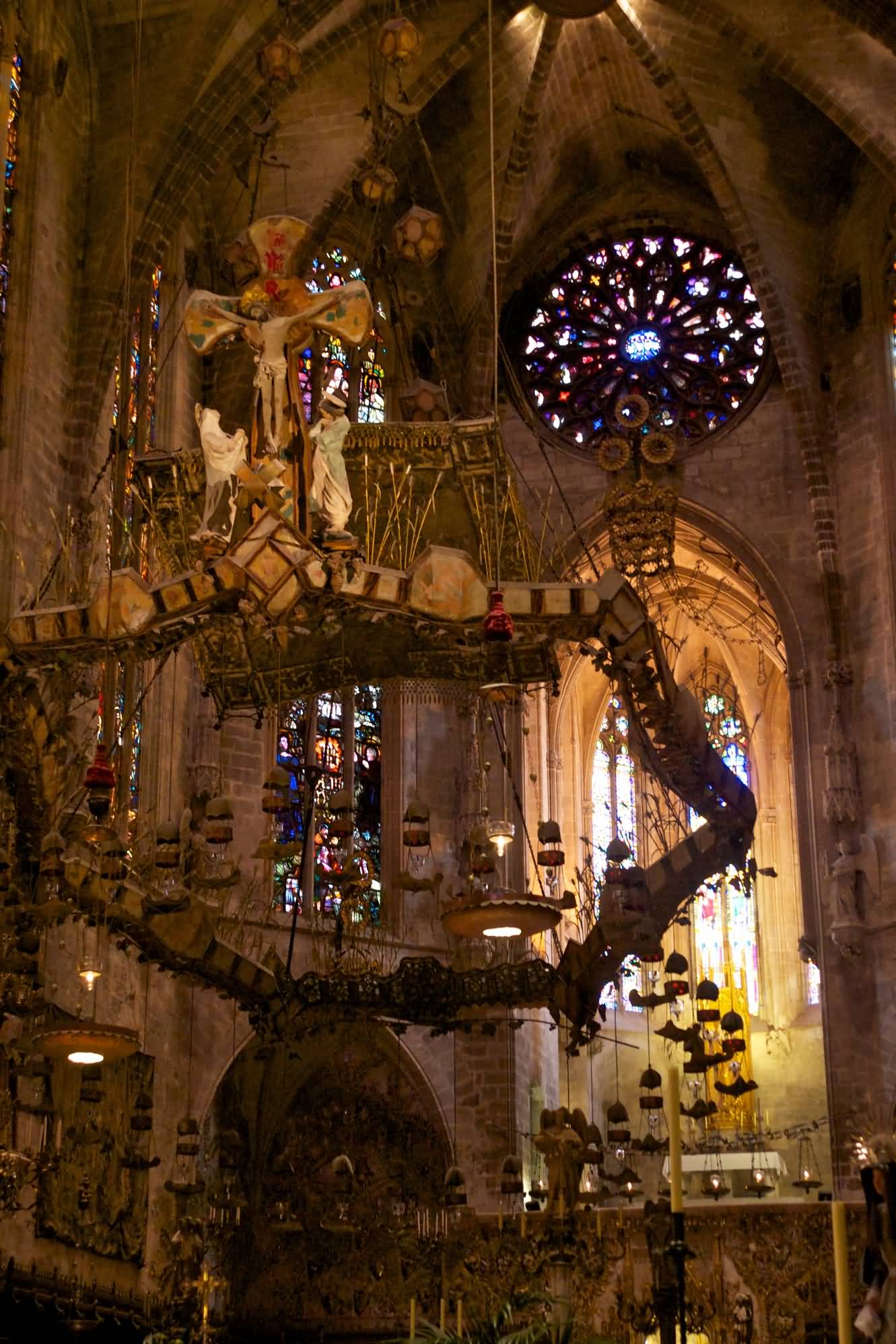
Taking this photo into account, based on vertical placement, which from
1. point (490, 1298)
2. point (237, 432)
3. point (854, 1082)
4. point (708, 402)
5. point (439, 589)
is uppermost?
point (708, 402)

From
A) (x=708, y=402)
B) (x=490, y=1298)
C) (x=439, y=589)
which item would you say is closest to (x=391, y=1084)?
(x=490, y=1298)

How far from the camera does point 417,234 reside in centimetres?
1520

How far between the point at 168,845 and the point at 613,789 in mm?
17894

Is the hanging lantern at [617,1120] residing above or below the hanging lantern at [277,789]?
below

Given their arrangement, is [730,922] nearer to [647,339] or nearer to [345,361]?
[647,339]

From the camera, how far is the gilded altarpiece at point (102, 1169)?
1738 centimetres

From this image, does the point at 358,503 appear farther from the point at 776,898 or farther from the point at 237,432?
the point at 776,898

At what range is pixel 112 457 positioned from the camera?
19.8 meters

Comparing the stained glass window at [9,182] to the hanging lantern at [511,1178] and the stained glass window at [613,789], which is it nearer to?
the hanging lantern at [511,1178]

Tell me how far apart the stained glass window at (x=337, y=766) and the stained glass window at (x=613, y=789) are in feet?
21.6

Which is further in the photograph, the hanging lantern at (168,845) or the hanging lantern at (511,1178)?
the hanging lantern at (511,1178)

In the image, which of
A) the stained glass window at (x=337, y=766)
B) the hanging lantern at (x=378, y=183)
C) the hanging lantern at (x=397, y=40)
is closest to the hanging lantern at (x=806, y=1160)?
the stained glass window at (x=337, y=766)

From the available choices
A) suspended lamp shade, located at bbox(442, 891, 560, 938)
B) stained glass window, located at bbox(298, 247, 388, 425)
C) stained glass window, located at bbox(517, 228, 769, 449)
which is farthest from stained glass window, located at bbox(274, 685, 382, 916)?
suspended lamp shade, located at bbox(442, 891, 560, 938)

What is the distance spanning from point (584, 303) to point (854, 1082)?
10.9 meters
